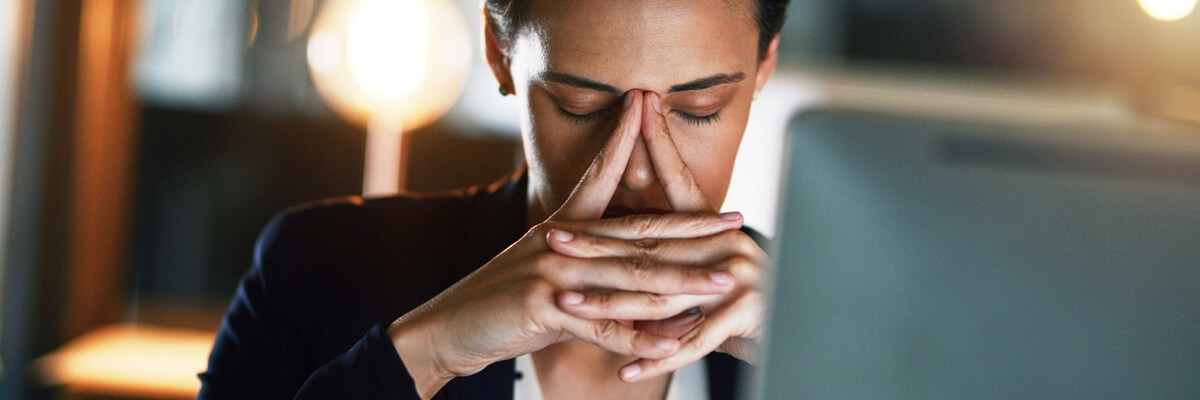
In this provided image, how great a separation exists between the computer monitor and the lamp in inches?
56.1

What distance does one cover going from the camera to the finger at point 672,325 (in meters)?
0.60

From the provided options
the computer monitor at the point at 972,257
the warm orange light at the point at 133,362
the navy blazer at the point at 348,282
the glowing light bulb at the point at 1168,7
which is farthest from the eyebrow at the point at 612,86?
the glowing light bulb at the point at 1168,7

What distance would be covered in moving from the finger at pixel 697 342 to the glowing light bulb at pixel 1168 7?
1.76 metres

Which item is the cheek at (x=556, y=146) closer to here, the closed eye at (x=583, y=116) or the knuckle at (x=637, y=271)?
the closed eye at (x=583, y=116)

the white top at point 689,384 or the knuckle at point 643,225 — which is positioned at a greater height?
the knuckle at point 643,225

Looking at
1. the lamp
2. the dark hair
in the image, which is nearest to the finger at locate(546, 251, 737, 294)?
the dark hair

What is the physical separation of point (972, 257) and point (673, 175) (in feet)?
0.99

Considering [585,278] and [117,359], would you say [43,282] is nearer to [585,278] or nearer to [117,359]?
[117,359]

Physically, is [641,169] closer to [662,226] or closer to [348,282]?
[662,226]

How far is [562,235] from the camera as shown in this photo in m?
0.54

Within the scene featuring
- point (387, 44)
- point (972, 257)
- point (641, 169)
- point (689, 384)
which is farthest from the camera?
point (387, 44)

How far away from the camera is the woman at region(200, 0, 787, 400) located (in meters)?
0.55

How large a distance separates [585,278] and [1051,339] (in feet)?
0.88

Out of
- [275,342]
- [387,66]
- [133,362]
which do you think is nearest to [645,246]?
[275,342]
